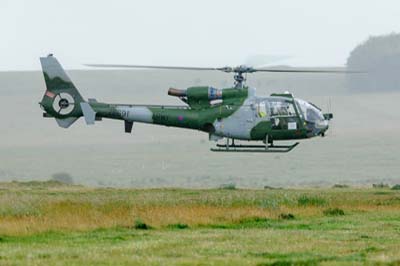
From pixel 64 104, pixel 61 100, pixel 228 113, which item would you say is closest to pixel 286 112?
pixel 228 113

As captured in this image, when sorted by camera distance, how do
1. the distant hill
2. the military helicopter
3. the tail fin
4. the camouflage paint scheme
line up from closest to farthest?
the military helicopter
the camouflage paint scheme
the tail fin
the distant hill

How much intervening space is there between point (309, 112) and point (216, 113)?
3.21 meters

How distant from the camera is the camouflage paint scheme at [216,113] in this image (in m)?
45.8

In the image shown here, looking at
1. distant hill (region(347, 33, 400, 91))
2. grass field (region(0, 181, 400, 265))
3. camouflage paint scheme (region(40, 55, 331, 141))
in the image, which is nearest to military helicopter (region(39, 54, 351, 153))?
camouflage paint scheme (region(40, 55, 331, 141))

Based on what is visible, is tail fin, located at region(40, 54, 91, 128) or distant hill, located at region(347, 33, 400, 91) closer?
tail fin, located at region(40, 54, 91, 128)

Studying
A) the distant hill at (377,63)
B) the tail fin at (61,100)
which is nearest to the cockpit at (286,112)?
the tail fin at (61,100)

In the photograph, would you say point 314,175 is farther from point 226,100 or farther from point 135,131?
point 226,100

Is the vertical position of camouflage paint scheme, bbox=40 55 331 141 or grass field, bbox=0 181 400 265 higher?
camouflage paint scheme, bbox=40 55 331 141

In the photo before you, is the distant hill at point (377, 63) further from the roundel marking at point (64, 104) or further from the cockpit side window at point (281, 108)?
the cockpit side window at point (281, 108)

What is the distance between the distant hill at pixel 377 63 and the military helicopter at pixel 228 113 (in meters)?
104

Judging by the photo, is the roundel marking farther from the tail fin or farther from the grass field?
the grass field

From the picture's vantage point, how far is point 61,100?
157 feet

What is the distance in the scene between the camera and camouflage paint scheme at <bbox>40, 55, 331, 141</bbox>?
150ft

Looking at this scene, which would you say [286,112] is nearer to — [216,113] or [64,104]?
[216,113]
